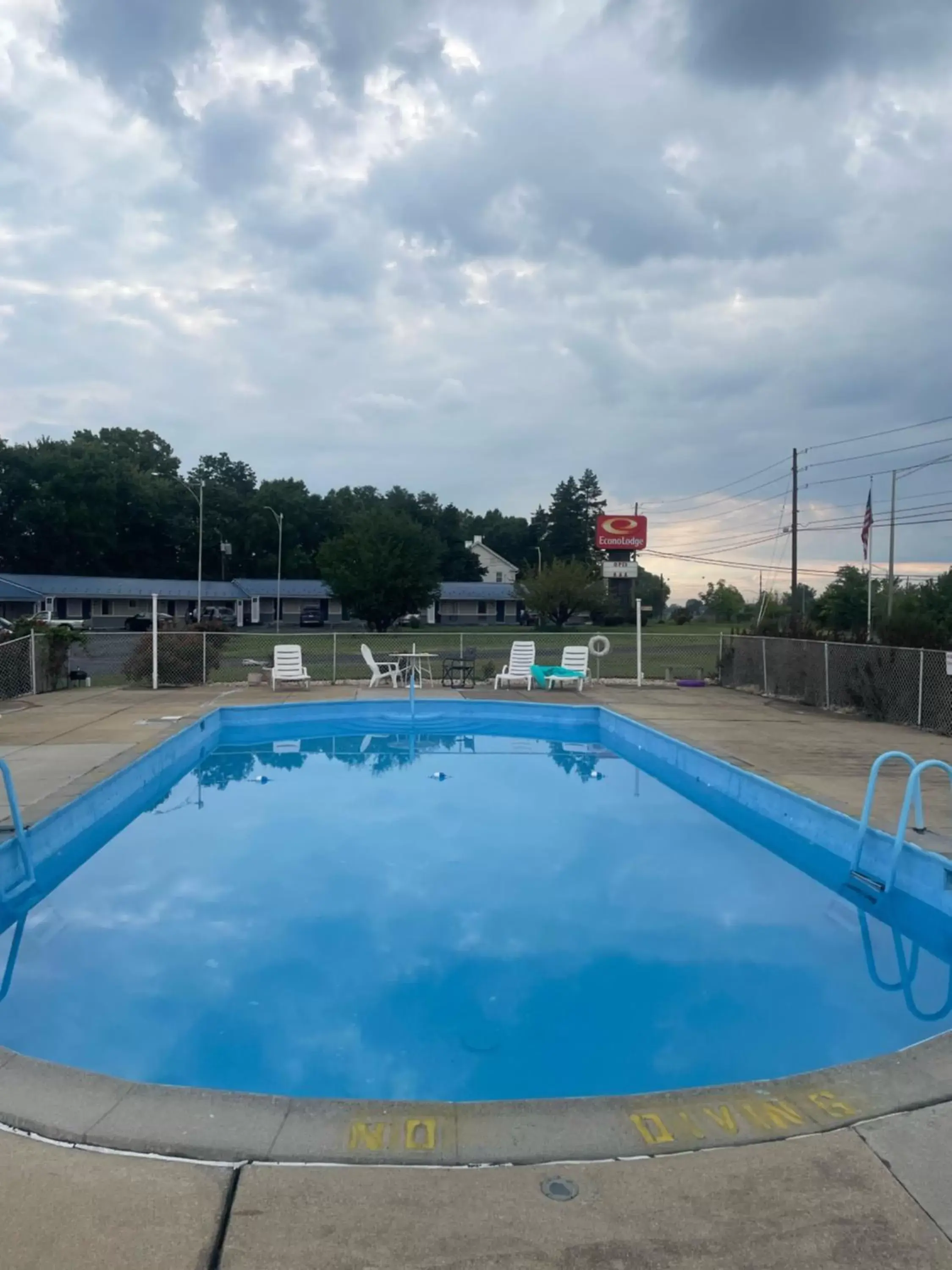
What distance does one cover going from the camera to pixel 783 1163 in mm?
3109

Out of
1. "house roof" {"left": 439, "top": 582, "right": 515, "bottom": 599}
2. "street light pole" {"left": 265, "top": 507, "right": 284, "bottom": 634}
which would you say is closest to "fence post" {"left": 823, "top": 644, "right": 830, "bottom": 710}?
"street light pole" {"left": 265, "top": 507, "right": 284, "bottom": 634}

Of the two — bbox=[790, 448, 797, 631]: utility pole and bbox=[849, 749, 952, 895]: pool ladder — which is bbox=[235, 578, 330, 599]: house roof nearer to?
bbox=[790, 448, 797, 631]: utility pole

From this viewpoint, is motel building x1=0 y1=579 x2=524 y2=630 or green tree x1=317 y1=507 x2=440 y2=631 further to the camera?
motel building x1=0 y1=579 x2=524 y2=630

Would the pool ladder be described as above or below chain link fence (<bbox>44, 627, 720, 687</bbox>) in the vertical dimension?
below

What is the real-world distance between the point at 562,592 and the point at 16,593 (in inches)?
1232

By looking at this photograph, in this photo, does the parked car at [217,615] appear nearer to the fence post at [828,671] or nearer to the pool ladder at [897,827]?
the fence post at [828,671]

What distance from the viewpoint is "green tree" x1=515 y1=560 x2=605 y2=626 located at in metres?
54.7

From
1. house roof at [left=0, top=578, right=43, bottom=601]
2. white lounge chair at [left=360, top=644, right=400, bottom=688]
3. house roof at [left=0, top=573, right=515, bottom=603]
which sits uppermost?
house roof at [left=0, top=573, right=515, bottom=603]

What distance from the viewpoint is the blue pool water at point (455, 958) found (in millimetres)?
4828

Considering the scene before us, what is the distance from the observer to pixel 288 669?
19250mm

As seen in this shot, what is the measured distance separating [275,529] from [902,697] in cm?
6412

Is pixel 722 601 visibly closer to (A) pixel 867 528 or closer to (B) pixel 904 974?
(A) pixel 867 528

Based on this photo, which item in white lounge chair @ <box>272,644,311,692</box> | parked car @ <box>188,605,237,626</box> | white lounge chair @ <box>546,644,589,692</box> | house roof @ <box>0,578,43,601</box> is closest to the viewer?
white lounge chair @ <box>272,644,311,692</box>

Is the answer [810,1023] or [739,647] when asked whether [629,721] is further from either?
[810,1023]
